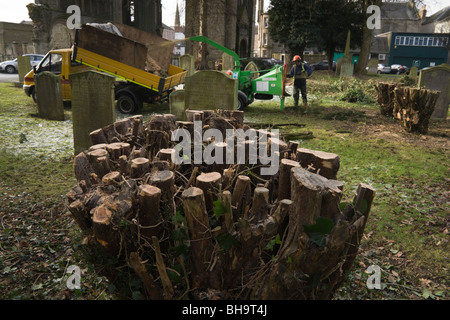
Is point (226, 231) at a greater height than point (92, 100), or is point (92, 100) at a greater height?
point (92, 100)

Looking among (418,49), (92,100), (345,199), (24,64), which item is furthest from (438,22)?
(92,100)

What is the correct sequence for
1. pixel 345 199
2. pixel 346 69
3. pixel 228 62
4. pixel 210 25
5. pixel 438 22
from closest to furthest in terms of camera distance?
1. pixel 345 199
2. pixel 228 62
3. pixel 346 69
4. pixel 210 25
5. pixel 438 22

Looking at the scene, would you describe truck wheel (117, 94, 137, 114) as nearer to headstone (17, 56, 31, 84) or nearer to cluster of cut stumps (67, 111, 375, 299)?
headstone (17, 56, 31, 84)

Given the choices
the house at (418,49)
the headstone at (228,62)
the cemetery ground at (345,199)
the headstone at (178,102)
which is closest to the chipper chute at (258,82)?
the headstone at (228,62)

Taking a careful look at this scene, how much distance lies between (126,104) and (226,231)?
9904 millimetres

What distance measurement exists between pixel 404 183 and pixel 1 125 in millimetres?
9711

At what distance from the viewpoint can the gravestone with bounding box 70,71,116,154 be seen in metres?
6.03

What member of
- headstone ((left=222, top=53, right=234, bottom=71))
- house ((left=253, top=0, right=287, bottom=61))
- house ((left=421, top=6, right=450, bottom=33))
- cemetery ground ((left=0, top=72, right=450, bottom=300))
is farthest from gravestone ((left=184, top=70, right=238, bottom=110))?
house ((left=421, top=6, right=450, bottom=33))

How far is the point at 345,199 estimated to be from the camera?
4.85 m

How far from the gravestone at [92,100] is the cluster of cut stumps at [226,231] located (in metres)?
3.96

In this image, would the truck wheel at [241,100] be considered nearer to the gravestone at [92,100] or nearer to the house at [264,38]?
the gravestone at [92,100]

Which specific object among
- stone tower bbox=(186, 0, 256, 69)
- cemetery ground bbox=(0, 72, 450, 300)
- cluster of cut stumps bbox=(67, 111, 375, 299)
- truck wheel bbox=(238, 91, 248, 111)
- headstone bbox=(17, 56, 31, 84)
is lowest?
cemetery ground bbox=(0, 72, 450, 300)

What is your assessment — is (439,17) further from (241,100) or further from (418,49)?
(241,100)

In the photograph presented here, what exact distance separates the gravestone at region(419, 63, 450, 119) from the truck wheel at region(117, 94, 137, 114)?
9.38 m
